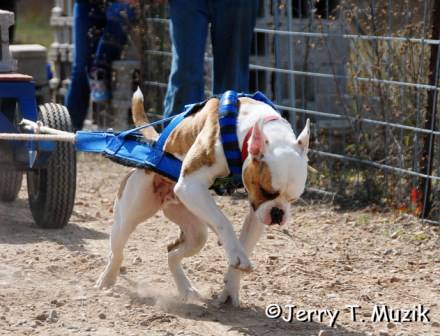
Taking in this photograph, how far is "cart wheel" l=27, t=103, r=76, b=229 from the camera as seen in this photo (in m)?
6.11

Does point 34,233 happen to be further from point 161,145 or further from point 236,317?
point 236,317

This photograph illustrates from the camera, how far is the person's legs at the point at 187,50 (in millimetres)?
6844

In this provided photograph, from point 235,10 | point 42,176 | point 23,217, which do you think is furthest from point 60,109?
point 235,10

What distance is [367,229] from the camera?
6.68 m

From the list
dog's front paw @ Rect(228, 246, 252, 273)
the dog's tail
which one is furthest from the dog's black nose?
the dog's tail

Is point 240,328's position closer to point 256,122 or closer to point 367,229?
point 256,122

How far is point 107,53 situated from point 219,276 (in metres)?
4.84

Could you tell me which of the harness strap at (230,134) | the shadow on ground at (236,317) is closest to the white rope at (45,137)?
the shadow on ground at (236,317)

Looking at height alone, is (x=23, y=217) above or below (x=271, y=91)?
below

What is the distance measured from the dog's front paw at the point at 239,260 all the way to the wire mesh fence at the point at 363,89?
2.75 metres

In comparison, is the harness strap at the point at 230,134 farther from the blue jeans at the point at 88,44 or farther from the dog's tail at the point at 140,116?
the blue jeans at the point at 88,44

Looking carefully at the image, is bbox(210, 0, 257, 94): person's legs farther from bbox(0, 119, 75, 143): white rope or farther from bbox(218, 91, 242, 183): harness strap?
bbox(218, 91, 242, 183): harness strap

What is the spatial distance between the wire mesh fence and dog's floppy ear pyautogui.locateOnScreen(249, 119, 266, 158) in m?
2.81

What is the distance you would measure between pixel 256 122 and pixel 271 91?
4.51 m
